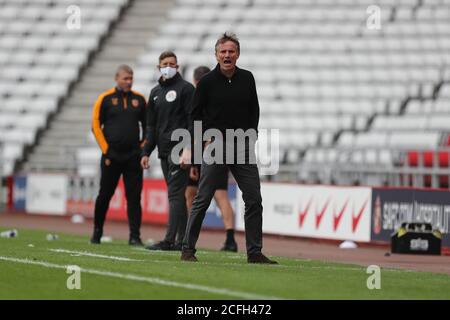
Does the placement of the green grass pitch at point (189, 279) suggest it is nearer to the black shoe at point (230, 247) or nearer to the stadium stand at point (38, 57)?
the black shoe at point (230, 247)

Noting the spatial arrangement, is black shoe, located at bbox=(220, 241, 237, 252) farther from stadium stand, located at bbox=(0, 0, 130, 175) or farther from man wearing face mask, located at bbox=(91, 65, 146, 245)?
stadium stand, located at bbox=(0, 0, 130, 175)

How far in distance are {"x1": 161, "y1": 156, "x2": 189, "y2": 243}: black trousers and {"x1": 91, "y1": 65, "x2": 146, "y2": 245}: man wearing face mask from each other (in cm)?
104

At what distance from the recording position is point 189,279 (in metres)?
9.66

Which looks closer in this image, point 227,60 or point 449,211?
point 227,60

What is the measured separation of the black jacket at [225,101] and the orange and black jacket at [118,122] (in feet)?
11.7

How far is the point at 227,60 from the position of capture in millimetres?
11383

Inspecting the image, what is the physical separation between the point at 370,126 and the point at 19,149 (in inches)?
333

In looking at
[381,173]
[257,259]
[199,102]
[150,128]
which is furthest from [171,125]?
[381,173]

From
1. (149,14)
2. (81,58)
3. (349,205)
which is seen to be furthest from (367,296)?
(149,14)

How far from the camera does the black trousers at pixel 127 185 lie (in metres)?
15.1

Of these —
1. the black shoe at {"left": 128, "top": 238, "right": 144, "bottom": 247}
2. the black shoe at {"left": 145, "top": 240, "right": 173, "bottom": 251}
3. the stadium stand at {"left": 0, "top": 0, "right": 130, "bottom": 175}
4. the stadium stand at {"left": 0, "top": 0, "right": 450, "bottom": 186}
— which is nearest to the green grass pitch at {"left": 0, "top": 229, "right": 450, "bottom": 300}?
the black shoe at {"left": 145, "top": 240, "right": 173, "bottom": 251}

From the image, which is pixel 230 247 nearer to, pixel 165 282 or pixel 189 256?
pixel 189 256
